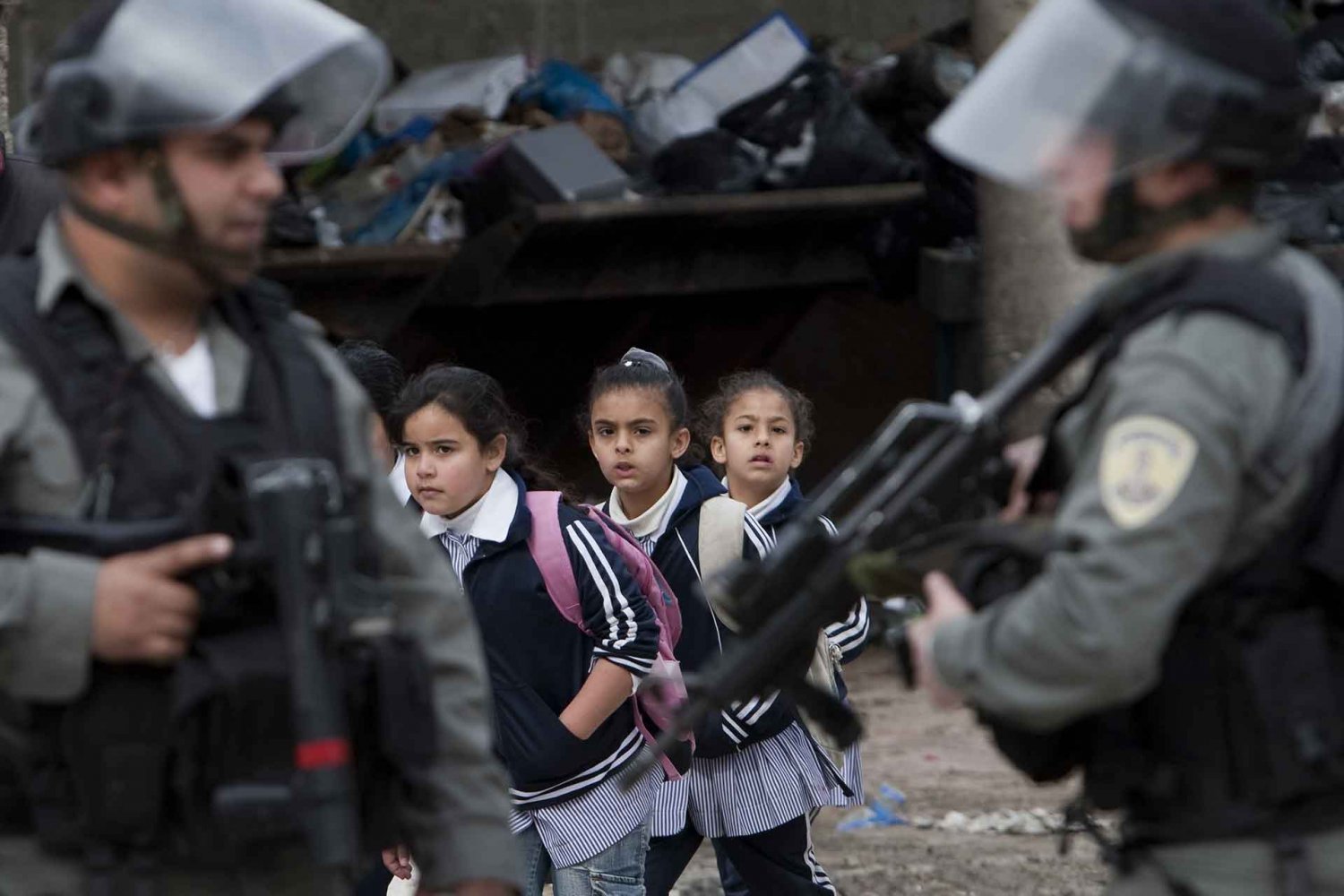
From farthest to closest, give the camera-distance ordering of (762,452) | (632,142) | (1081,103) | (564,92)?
(564,92), (632,142), (762,452), (1081,103)

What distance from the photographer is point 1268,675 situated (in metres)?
2.08

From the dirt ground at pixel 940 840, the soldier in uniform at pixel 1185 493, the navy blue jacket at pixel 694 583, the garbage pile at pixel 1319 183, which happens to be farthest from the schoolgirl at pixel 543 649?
the garbage pile at pixel 1319 183

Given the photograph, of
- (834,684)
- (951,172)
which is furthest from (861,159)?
(834,684)

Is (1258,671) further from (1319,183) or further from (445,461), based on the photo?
(1319,183)

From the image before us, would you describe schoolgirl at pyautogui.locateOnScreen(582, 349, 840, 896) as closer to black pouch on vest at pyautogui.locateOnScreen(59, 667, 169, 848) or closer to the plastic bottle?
black pouch on vest at pyautogui.locateOnScreen(59, 667, 169, 848)

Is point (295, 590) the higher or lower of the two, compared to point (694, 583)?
higher

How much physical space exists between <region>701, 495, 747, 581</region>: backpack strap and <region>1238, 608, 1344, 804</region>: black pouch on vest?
225 centimetres

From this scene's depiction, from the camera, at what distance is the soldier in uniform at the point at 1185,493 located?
2033 millimetres

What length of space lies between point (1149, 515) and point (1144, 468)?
5 centimetres

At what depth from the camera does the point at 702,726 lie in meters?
4.23

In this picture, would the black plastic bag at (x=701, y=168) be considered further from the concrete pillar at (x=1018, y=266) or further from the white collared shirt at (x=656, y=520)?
the white collared shirt at (x=656, y=520)

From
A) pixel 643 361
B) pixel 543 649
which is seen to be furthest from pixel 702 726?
pixel 643 361

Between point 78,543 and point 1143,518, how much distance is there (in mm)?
1080

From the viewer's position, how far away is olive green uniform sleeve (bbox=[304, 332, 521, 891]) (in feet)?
7.43
